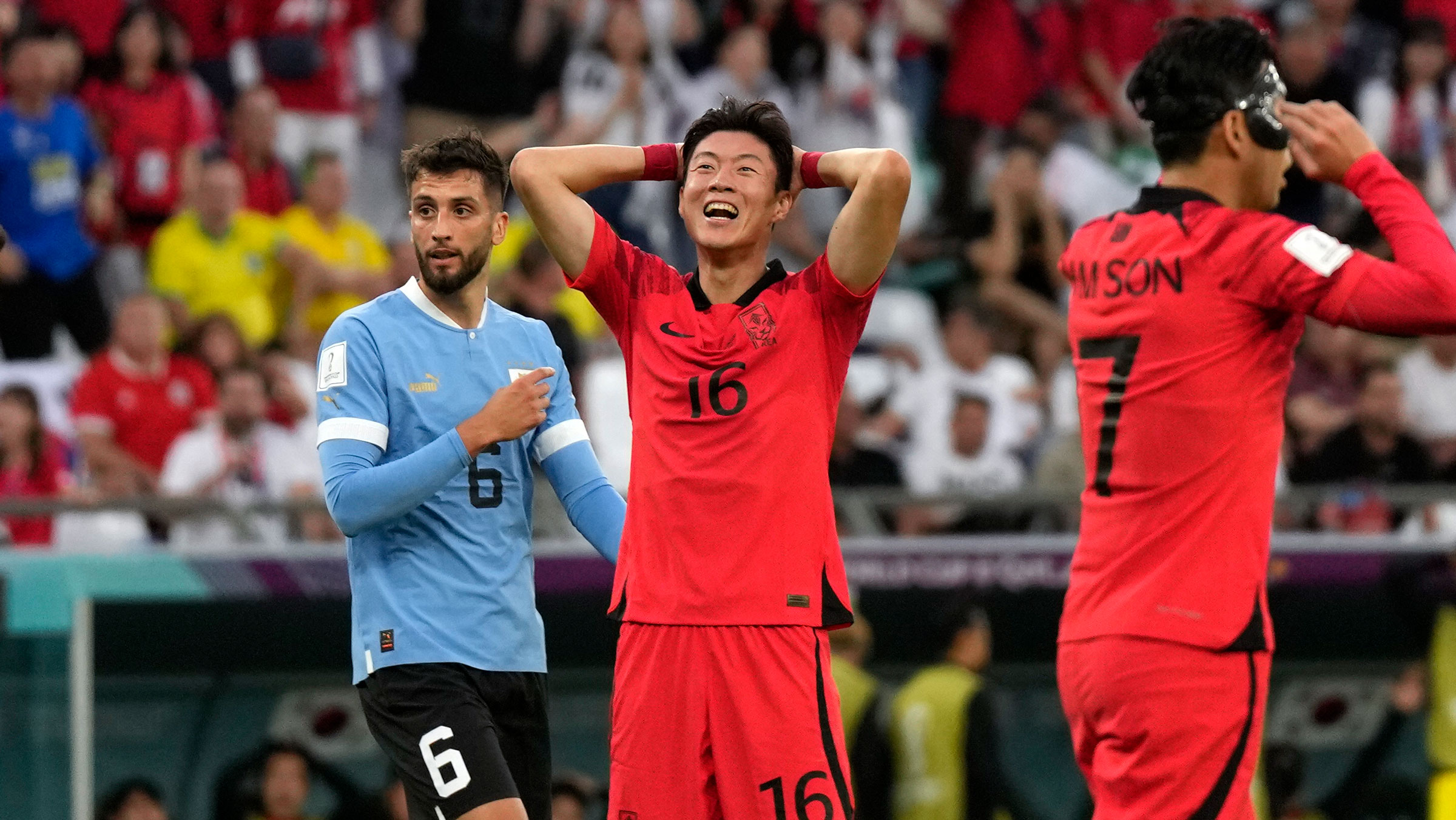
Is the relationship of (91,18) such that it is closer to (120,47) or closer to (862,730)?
(120,47)

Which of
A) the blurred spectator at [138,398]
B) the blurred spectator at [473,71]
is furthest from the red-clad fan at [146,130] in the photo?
the blurred spectator at [473,71]

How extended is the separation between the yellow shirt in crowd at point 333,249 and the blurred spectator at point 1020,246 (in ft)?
12.3

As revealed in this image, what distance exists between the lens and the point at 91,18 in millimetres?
11164

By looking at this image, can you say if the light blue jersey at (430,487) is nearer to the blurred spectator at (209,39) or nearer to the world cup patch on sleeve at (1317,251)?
the world cup patch on sleeve at (1317,251)

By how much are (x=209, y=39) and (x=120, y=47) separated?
772mm

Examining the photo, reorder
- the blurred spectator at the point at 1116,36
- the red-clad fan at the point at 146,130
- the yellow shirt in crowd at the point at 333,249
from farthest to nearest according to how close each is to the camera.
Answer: the blurred spectator at the point at 1116,36, the red-clad fan at the point at 146,130, the yellow shirt in crowd at the point at 333,249

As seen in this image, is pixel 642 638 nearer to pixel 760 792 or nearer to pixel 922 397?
pixel 760 792

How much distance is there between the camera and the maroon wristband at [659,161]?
478cm

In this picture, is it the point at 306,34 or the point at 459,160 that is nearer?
the point at 459,160

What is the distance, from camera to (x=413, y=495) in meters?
4.75

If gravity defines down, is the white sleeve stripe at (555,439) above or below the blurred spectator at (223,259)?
below

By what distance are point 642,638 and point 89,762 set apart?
16.1 ft

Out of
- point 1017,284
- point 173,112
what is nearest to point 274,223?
point 173,112

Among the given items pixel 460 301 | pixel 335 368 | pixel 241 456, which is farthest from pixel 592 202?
pixel 335 368
